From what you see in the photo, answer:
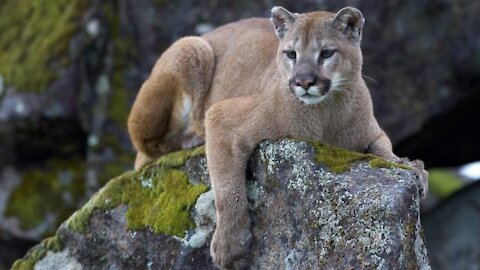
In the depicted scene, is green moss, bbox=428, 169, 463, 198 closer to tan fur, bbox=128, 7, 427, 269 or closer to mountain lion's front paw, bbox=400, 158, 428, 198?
tan fur, bbox=128, 7, 427, 269

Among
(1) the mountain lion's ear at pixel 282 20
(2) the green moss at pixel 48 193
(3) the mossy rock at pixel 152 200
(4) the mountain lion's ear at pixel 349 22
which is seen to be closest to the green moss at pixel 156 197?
(3) the mossy rock at pixel 152 200

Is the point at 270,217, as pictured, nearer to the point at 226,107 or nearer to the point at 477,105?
the point at 226,107

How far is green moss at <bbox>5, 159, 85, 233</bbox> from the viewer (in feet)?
45.7

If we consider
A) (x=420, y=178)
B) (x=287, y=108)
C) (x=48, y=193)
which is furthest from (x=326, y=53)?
(x=48, y=193)

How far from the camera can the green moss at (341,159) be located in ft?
25.0

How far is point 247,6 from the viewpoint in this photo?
13242 millimetres

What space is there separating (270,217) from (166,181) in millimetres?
1439

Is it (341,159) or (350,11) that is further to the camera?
(350,11)

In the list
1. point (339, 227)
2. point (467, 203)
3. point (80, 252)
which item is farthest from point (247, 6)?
point (339, 227)

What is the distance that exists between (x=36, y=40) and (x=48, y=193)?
208cm

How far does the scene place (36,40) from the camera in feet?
46.7

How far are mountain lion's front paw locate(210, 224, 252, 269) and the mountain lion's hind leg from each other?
218 cm

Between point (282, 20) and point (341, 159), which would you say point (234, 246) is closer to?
point (341, 159)

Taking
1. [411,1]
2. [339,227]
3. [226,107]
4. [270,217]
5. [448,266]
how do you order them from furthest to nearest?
[448,266] < [411,1] < [226,107] < [270,217] < [339,227]
